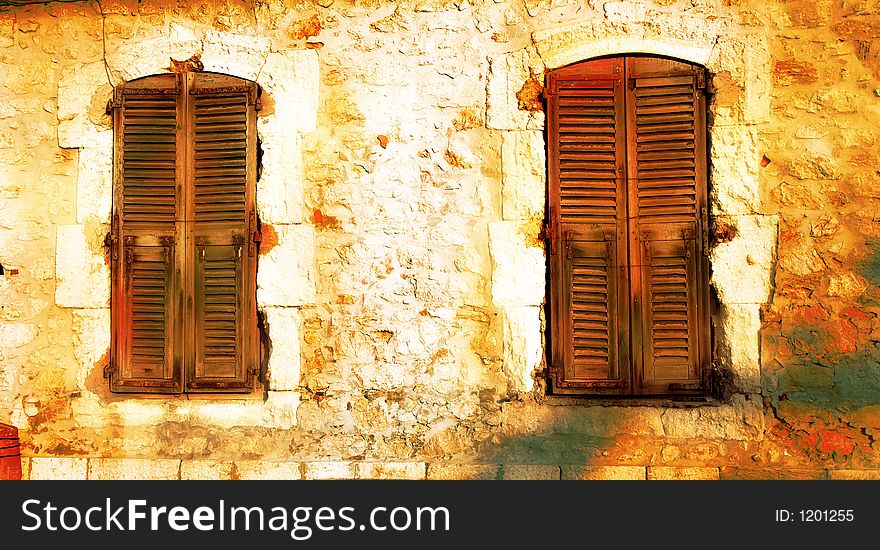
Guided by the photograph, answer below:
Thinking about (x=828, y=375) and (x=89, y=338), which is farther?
(x=89, y=338)

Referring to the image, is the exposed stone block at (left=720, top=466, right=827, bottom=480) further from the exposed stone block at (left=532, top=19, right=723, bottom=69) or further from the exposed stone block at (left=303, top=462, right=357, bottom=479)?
the exposed stone block at (left=532, top=19, right=723, bottom=69)

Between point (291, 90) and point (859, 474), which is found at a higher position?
point (291, 90)

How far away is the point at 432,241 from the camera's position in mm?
4559

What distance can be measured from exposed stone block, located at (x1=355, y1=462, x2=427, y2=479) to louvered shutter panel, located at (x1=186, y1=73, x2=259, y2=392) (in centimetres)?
78

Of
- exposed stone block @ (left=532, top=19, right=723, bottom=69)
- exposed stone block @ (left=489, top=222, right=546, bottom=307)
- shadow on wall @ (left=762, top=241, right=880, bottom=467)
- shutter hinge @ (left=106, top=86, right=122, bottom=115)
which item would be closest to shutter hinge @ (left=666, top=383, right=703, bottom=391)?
shadow on wall @ (left=762, top=241, right=880, bottom=467)

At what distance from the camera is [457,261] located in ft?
14.9

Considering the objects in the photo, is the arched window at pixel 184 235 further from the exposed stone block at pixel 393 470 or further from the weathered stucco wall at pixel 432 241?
the exposed stone block at pixel 393 470

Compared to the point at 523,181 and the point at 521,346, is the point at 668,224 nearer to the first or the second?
the point at 523,181

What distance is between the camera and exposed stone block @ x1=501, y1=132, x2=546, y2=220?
4535 mm

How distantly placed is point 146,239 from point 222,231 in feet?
1.41

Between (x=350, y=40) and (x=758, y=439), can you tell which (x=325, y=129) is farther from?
(x=758, y=439)

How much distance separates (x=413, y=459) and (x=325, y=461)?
461 millimetres

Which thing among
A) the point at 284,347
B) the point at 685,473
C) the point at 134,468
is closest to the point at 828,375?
the point at 685,473

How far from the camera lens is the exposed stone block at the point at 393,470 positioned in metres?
4.43
